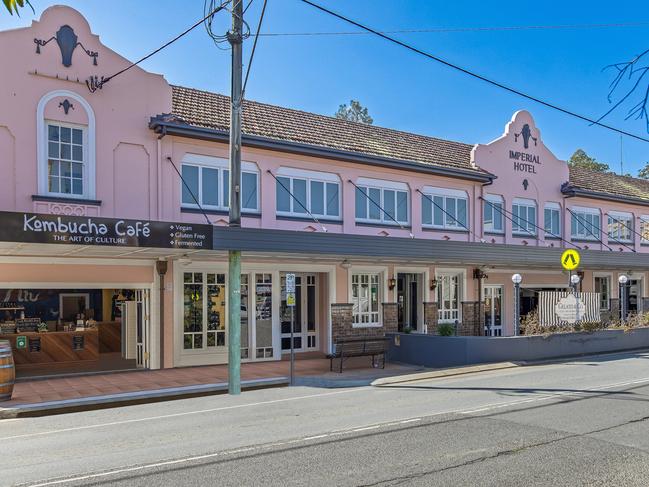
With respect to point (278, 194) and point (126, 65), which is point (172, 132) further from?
point (278, 194)

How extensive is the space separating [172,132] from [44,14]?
376cm

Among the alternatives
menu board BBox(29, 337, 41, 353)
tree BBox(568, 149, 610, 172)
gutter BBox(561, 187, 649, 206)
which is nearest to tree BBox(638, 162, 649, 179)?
tree BBox(568, 149, 610, 172)

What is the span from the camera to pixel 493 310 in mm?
21688

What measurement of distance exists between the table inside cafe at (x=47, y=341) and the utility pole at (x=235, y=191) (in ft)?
21.2

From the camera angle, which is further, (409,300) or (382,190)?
(409,300)

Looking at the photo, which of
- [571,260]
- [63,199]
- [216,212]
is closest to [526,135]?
[571,260]

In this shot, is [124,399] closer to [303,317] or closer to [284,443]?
[284,443]

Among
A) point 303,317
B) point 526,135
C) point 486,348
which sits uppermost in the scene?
point 526,135

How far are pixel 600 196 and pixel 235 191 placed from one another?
18.8 metres

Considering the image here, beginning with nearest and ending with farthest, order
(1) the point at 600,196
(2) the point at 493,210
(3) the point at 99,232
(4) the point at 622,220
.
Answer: (3) the point at 99,232 → (2) the point at 493,210 → (1) the point at 600,196 → (4) the point at 622,220

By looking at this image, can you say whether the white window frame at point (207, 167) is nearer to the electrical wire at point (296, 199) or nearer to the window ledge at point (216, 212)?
the window ledge at point (216, 212)

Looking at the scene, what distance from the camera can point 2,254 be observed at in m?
12.8

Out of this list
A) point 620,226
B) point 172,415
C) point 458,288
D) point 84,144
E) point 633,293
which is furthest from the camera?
point 633,293

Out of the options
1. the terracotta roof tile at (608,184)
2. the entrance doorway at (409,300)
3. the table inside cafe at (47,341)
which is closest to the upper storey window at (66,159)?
the table inside cafe at (47,341)
